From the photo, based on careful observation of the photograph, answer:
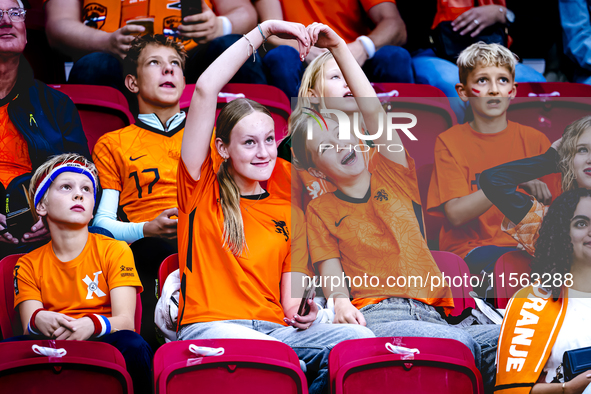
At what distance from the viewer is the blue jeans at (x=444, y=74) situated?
7.29 ft

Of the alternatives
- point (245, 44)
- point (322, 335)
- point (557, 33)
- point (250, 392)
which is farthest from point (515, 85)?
point (250, 392)

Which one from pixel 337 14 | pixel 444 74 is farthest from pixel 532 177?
pixel 337 14

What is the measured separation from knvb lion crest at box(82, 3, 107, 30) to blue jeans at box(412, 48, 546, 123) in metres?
1.27

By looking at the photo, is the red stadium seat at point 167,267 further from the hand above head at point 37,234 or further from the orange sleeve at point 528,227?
the orange sleeve at point 528,227

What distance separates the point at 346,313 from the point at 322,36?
0.78 metres

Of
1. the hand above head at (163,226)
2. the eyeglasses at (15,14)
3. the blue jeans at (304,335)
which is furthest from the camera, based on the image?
the eyeglasses at (15,14)

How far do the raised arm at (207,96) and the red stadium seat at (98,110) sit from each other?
0.55 m

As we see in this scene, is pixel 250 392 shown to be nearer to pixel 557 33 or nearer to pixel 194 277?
pixel 194 277

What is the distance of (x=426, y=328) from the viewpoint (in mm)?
1466

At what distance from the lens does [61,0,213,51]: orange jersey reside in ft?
7.24

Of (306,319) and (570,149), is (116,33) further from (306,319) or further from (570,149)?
(570,149)

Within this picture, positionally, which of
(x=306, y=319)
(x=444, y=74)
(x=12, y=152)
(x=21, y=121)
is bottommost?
(x=306, y=319)

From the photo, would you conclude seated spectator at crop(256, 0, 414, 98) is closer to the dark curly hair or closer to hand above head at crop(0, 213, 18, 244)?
the dark curly hair

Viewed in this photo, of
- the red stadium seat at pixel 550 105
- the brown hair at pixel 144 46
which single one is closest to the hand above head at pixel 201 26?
the brown hair at pixel 144 46
